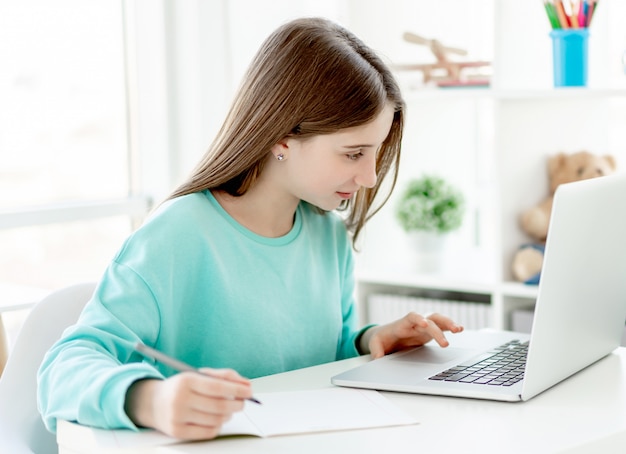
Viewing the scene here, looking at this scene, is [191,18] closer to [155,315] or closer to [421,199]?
[421,199]

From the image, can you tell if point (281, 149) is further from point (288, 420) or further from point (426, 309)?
point (426, 309)

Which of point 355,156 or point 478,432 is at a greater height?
point 355,156

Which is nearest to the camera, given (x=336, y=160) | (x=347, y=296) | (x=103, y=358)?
(x=103, y=358)

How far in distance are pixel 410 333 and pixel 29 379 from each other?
1.88 ft

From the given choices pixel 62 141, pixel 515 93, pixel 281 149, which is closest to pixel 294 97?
pixel 281 149

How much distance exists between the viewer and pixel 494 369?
48.1 inches

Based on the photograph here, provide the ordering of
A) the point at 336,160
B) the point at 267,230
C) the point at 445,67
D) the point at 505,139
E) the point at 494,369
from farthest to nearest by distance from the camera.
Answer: the point at 445,67 < the point at 505,139 < the point at 267,230 < the point at 336,160 < the point at 494,369

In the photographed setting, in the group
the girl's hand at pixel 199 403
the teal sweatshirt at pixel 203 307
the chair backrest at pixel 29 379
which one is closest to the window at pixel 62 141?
the chair backrest at pixel 29 379

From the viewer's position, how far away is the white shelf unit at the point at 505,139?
2293 mm

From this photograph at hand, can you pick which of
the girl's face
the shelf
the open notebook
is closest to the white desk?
the open notebook

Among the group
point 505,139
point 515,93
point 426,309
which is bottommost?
point 426,309

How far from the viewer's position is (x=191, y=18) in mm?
2717

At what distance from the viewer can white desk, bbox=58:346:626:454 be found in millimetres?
937

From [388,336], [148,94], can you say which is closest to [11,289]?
[388,336]
